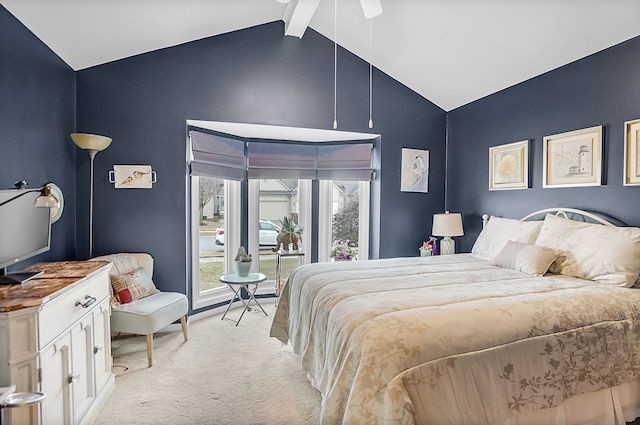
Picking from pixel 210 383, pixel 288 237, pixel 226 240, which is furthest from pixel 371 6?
pixel 226 240

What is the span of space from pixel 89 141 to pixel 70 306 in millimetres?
1709

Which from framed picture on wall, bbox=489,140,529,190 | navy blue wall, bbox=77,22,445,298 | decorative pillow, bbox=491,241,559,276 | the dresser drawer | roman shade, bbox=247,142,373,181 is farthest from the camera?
roman shade, bbox=247,142,373,181

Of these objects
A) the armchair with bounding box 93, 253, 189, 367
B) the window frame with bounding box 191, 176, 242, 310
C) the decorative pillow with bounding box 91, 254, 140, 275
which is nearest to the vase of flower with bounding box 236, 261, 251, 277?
the window frame with bounding box 191, 176, 242, 310

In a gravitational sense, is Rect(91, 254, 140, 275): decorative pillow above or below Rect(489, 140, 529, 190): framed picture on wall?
below

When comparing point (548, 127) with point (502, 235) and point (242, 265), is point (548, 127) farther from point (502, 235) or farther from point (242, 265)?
point (242, 265)

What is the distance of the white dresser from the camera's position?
1429 mm

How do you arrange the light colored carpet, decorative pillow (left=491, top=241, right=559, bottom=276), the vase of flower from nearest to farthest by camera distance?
the light colored carpet
decorative pillow (left=491, top=241, right=559, bottom=276)
the vase of flower

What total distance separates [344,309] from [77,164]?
297 cm

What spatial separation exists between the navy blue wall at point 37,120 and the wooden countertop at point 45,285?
18.4 inches

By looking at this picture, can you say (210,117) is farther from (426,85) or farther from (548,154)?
(548,154)

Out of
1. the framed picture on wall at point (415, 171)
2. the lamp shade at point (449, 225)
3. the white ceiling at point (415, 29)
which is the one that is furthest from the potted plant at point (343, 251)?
the white ceiling at point (415, 29)

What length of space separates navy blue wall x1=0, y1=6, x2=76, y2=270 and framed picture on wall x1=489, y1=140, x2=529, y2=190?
429 cm

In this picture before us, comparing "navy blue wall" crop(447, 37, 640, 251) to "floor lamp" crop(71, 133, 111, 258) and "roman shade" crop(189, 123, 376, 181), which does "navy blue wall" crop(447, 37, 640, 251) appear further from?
"floor lamp" crop(71, 133, 111, 258)

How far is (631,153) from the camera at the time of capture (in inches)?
105
